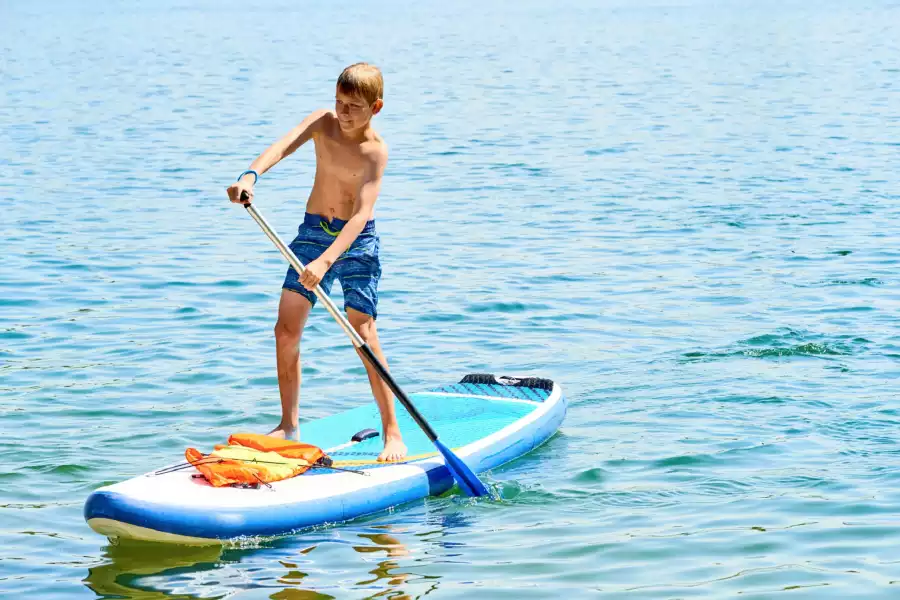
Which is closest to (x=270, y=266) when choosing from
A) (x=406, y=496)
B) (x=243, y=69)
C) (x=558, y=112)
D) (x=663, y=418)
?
(x=663, y=418)

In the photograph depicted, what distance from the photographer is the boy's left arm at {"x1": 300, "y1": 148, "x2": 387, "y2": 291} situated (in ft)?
22.1

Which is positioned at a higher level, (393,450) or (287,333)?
(287,333)

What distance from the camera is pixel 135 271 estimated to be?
12.9 m

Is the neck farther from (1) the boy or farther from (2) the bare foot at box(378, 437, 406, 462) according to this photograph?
(2) the bare foot at box(378, 437, 406, 462)

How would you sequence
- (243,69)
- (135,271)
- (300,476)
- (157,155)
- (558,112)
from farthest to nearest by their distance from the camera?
1. (243,69)
2. (558,112)
3. (157,155)
4. (135,271)
5. (300,476)

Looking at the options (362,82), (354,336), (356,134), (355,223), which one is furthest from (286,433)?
(362,82)

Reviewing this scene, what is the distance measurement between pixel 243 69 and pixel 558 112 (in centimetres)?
1441

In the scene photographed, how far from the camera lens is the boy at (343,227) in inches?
275

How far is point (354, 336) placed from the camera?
6.89 meters

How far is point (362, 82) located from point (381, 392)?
61.7 inches

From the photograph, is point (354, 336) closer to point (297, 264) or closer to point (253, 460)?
point (297, 264)

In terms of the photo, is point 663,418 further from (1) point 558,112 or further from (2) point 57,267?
(1) point 558,112

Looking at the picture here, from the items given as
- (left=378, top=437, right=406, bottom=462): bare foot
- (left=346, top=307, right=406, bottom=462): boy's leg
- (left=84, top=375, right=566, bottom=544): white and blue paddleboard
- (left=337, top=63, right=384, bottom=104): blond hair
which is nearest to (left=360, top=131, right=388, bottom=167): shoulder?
(left=337, top=63, right=384, bottom=104): blond hair

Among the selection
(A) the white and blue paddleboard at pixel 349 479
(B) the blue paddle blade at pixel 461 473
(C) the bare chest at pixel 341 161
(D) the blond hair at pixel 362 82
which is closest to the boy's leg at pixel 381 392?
(A) the white and blue paddleboard at pixel 349 479
